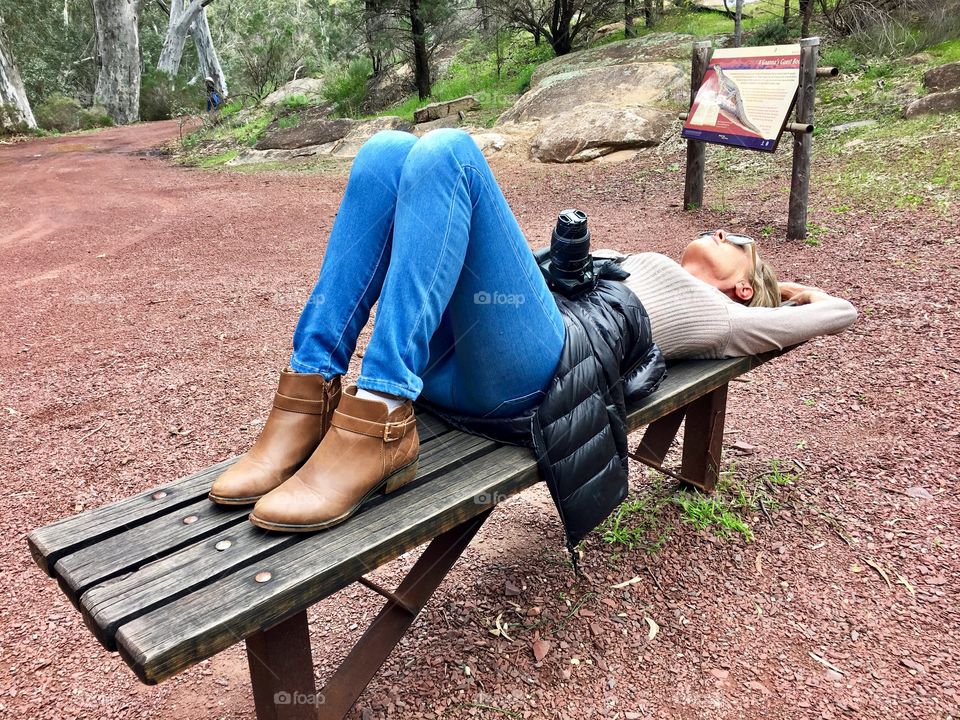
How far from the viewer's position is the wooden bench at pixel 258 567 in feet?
4.35

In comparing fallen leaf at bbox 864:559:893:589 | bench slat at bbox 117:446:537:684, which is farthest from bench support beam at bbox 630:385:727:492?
bench slat at bbox 117:446:537:684

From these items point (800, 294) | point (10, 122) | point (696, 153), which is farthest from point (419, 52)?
point (800, 294)

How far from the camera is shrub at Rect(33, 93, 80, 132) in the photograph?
1998 centimetres

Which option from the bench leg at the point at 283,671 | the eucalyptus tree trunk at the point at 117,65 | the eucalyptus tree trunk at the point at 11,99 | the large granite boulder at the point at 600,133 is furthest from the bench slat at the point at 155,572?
the eucalyptus tree trunk at the point at 117,65

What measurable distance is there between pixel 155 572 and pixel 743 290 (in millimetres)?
1878

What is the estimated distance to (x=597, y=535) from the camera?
2590 mm

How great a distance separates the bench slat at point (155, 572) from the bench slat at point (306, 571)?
3cm

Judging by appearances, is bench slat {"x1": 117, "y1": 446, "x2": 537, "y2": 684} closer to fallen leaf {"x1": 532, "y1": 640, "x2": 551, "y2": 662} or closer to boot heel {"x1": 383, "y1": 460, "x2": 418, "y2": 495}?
boot heel {"x1": 383, "y1": 460, "x2": 418, "y2": 495}

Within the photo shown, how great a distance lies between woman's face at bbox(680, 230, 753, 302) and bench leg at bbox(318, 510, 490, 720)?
1.12 meters

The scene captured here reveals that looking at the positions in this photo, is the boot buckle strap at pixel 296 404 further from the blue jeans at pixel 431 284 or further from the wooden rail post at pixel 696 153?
the wooden rail post at pixel 696 153

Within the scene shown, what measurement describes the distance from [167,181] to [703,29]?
344 inches

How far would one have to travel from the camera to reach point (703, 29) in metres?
11.9

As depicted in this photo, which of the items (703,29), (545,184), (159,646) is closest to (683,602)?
(159,646)

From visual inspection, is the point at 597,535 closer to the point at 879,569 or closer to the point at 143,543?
the point at 879,569
